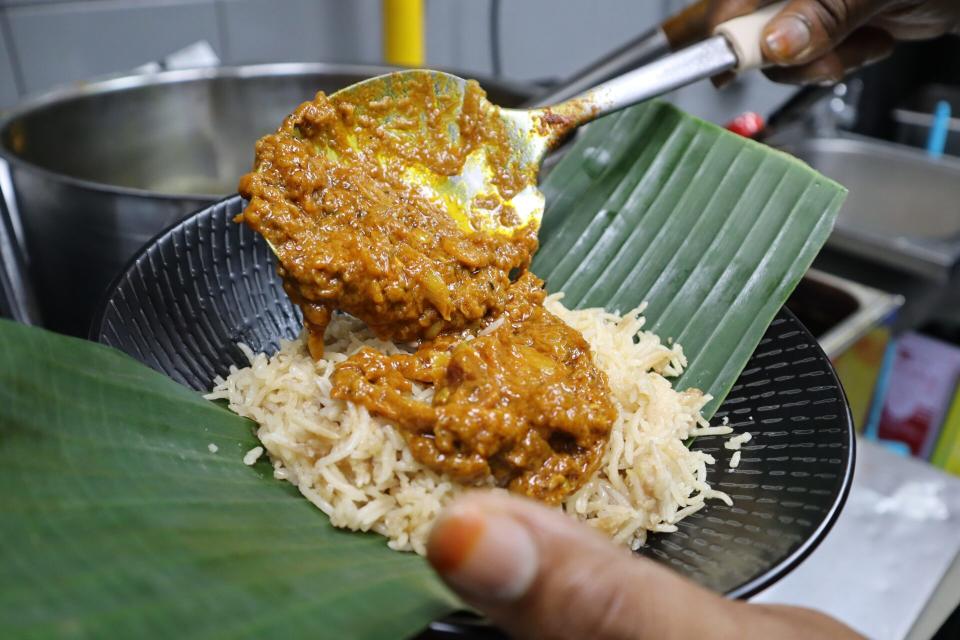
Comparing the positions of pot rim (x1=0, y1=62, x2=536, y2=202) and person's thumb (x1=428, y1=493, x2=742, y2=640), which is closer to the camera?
person's thumb (x1=428, y1=493, x2=742, y2=640)

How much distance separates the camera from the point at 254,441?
158 cm

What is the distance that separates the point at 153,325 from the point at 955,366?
11.2ft

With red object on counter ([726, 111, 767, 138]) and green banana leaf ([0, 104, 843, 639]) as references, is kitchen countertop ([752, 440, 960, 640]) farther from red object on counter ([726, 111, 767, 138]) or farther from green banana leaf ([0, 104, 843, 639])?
red object on counter ([726, 111, 767, 138])

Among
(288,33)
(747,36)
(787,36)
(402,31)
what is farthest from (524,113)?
(288,33)

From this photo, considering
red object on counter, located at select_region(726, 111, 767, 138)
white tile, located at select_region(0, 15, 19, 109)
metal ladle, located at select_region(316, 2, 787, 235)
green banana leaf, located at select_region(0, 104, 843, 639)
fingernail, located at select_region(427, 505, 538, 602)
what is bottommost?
green banana leaf, located at select_region(0, 104, 843, 639)

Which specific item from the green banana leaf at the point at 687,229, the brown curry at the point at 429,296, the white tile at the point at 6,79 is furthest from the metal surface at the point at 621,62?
the white tile at the point at 6,79

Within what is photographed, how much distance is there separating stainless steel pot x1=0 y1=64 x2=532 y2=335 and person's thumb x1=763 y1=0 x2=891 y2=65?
0.92m

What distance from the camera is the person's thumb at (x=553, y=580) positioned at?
29.9 inches

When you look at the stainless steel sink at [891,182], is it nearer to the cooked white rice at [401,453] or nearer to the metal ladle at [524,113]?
the metal ladle at [524,113]

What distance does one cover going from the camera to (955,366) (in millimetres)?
3377

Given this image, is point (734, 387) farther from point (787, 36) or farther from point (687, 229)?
point (787, 36)

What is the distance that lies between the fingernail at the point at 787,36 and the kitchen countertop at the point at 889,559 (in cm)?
143

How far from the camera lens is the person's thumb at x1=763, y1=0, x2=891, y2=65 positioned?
A: 203 centimetres

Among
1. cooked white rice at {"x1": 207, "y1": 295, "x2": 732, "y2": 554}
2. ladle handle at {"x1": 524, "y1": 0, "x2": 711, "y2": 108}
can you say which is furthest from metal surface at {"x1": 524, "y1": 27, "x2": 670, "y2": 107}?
cooked white rice at {"x1": 207, "y1": 295, "x2": 732, "y2": 554}
